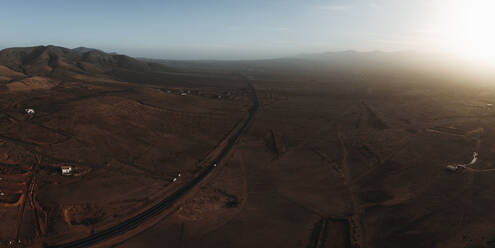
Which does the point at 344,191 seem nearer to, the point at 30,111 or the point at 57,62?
the point at 30,111

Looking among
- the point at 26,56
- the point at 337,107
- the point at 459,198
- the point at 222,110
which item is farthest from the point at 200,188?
the point at 26,56

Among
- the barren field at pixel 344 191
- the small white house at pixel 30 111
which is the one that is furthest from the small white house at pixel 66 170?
the small white house at pixel 30 111

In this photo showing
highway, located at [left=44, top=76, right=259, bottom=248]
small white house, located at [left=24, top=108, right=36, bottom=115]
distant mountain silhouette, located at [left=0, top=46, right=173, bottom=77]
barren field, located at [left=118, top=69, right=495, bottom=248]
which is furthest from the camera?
distant mountain silhouette, located at [left=0, top=46, right=173, bottom=77]

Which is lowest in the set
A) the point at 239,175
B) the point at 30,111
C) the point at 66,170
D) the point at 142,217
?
the point at 142,217

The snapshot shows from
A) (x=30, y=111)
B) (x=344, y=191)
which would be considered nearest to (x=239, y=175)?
(x=344, y=191)

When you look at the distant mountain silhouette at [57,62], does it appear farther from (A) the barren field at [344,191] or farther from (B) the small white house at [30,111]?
(A) the barren field at [344,191]

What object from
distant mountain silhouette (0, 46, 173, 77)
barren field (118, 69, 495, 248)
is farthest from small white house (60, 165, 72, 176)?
distant mountain silhouette (0, 46, 173, 77)

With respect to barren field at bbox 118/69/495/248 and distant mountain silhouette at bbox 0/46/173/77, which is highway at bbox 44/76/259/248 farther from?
distant mountain silhouette at bbox 0/46/173/77

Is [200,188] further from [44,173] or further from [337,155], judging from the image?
[337,155]
